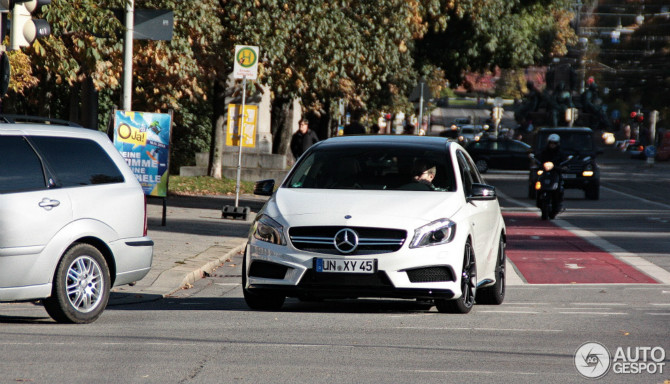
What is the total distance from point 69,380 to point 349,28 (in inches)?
940

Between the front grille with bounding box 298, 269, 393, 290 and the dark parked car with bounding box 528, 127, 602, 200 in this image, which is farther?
the dark parked car with bounding box 528, 127, 602, 200

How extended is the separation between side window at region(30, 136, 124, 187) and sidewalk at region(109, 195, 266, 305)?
5.22 ft

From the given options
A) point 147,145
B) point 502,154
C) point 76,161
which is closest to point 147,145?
point 147,145

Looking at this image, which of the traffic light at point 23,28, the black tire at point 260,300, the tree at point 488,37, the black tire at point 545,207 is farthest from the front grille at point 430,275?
A: the tree at point 488,37

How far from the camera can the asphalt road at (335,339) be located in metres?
7.07

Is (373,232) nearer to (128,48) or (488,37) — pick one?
(128,48)

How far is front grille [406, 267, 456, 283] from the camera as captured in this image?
9.51 metres

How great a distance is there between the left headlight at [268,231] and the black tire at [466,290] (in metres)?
1.42

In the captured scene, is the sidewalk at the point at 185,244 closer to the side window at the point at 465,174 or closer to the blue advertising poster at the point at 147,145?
the blue advertising poster at the point at 147,145

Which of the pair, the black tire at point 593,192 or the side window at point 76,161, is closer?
the side window at point 76,161

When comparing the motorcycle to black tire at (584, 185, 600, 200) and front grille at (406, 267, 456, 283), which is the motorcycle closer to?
black tire at (584, 185, 600, 200)

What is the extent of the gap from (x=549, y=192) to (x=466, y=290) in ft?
47.5

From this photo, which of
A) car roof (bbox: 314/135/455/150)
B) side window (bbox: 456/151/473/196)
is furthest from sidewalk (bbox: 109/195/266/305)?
side window (bbox: 456/151/473/196)

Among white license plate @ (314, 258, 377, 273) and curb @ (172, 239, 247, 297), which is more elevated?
white license plate @ (314, 258, 377, 273)
